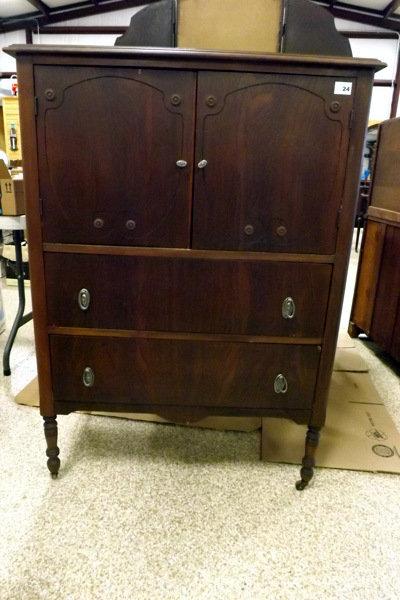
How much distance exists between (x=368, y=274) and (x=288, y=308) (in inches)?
52.7

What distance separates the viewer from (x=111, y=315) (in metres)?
1.18

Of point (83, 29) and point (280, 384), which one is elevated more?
point (83, 29)

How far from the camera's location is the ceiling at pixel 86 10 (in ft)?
20.9

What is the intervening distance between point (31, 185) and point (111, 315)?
0.41 m

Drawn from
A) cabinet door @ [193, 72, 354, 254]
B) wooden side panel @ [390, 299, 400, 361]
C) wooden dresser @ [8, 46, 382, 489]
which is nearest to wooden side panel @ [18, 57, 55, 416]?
wooden dresser @ [8, 46, 382, 489]

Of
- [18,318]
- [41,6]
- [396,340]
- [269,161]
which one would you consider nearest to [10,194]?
[18,318]

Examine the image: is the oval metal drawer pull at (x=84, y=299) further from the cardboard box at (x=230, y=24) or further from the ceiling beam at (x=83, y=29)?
the ceiling beam at (x=83, y=29)

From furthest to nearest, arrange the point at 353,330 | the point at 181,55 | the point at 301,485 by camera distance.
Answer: the point at 353,330, the point at 301,485, the point at 181,55

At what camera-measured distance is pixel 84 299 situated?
3.82ft

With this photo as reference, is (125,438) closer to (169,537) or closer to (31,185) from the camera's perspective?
(169,537)

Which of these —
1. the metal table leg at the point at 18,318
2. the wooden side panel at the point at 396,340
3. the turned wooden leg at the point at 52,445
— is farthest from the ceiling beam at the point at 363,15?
the turned wooden leg at the point at 52,445

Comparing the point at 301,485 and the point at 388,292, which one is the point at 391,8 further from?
the point at 301,485

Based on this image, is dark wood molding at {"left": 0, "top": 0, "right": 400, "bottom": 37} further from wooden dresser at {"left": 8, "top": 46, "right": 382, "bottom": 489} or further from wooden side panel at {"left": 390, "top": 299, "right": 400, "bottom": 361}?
wooden dresser at {"left": 8, "top": 46, "right": 382, "bottom": 489}

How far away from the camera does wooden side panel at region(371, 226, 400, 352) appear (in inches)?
79.6
